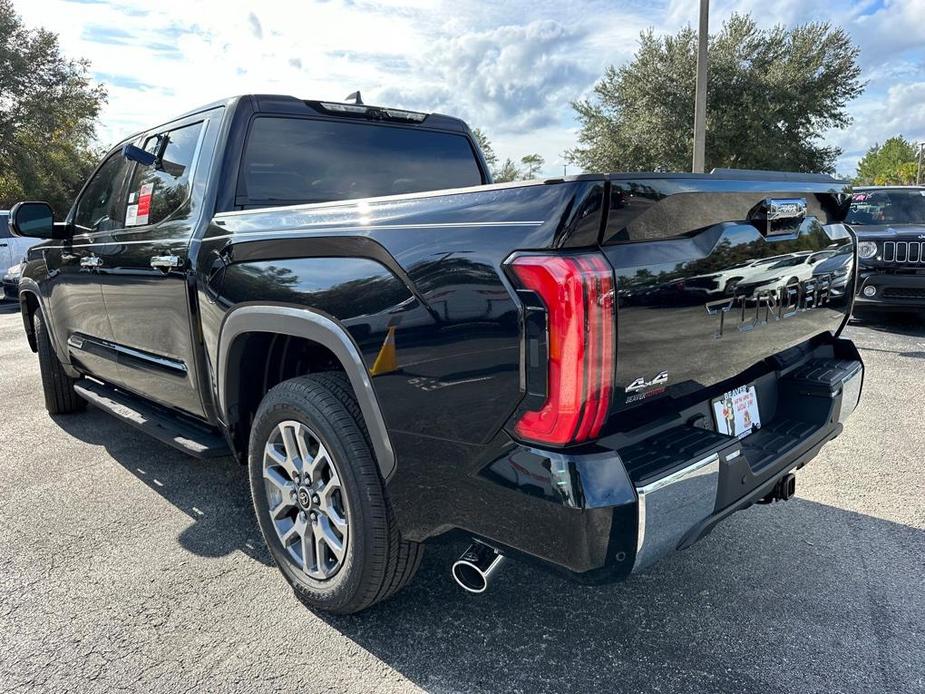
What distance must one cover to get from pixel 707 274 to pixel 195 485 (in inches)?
121

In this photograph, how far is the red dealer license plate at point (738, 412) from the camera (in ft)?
7.59

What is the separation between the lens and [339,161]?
3518 mm

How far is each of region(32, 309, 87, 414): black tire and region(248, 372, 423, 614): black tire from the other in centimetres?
344

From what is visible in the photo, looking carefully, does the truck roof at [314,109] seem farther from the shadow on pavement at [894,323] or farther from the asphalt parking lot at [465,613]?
the shadow on pavement at [894,323]

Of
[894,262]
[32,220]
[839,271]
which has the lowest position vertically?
[894,262]

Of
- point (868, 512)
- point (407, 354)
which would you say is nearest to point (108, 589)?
point (407, 354)

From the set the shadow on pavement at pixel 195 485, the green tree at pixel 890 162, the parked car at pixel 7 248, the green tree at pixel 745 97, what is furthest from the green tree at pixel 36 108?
the green tree at pixel 890 162

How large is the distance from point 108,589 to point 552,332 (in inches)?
88.9

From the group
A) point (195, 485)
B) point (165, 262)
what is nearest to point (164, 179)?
point (165, 262)

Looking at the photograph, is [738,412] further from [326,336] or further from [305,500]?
[305,500]

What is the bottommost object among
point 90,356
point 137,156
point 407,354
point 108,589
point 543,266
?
point 108,589

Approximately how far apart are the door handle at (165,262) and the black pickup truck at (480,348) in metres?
0.02

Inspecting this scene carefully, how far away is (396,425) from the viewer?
6.83ft

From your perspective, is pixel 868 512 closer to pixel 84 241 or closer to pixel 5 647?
pixel 5 647
